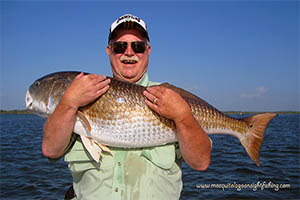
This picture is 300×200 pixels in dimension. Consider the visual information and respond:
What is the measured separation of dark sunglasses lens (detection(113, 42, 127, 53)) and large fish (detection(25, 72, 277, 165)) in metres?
0.49

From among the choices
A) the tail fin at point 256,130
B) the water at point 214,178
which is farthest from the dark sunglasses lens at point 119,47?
the water at point 214,178

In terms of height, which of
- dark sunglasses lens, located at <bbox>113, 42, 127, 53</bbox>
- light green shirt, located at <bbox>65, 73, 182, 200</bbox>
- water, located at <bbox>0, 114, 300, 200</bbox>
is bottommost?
water, located at <bbox>0, 114, 300, 200</bbox>

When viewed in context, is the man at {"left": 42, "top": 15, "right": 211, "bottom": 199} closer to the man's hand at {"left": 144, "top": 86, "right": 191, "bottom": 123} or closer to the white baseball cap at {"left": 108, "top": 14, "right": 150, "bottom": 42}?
the man's hand at {"left": 144, "top": 86, "right": 191, "bottom": 123}

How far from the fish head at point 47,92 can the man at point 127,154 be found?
1.40 ft

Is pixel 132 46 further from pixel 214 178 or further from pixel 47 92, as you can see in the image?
pixel 214 178

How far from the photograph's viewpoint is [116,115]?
2.89 meters

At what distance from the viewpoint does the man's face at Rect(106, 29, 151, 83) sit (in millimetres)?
3207

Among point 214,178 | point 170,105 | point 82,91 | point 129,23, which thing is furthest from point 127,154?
point 214,178

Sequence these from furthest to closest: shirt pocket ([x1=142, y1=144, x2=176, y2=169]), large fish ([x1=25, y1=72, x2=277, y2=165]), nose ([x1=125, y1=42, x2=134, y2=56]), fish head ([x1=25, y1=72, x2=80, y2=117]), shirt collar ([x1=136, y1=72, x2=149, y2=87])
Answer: shirt collar ([x1=136, y1=72, x2=149, y2=87]) → nose ([x1=125, y1=42, x2=134, y2=56]) → fish head ([x1=25, y1=72, x2=80, y2=117]) → large fish ([x1=25, y1=72, x2=277, y2=165]) → shirt pocket ([x1=142, y1=144, x2=176, y2=169])

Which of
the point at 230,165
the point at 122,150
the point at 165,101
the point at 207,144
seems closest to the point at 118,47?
the point at 165,101

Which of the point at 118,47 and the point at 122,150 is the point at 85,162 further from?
the point at 118,47

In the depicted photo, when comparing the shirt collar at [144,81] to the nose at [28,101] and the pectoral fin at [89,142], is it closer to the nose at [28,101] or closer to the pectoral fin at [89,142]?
the pectoral fin at [89,142]

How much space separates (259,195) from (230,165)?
Result: 3266 mm

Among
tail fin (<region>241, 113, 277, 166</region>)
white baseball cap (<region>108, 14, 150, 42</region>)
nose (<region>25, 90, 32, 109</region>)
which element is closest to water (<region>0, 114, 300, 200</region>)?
tail fin (<region>241, 113, 277, 166</region>)
